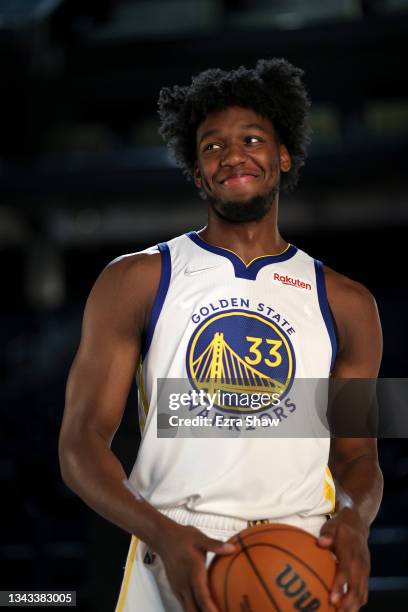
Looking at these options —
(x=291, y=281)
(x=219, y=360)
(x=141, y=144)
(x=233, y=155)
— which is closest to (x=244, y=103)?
(x=233, y=155)

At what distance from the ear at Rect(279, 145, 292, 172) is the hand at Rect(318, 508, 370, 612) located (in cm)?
93

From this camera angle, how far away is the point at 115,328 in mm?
1940

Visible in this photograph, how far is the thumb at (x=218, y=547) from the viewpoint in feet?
5.34

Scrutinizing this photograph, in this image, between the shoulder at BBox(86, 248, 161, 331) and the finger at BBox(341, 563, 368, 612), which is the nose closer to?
the shoulder at BBox(86, 248, 161, 331)

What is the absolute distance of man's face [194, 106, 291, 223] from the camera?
206cm

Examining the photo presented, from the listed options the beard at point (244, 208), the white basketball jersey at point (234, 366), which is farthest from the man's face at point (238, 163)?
the white basketball jersey at point (234, 366)

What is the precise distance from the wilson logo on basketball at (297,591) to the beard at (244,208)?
894mm

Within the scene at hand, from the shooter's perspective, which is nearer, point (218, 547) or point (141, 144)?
point (218, 547)

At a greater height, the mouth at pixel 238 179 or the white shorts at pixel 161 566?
the mouth at pixel 238 179

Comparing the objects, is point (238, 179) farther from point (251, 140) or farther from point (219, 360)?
point (219, 360)

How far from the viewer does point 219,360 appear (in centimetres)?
194

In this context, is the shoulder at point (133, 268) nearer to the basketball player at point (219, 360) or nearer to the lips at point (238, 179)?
the basketball player at point (219, 360)

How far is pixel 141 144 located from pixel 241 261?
10.5 metres

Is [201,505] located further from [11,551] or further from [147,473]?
[11,551]
